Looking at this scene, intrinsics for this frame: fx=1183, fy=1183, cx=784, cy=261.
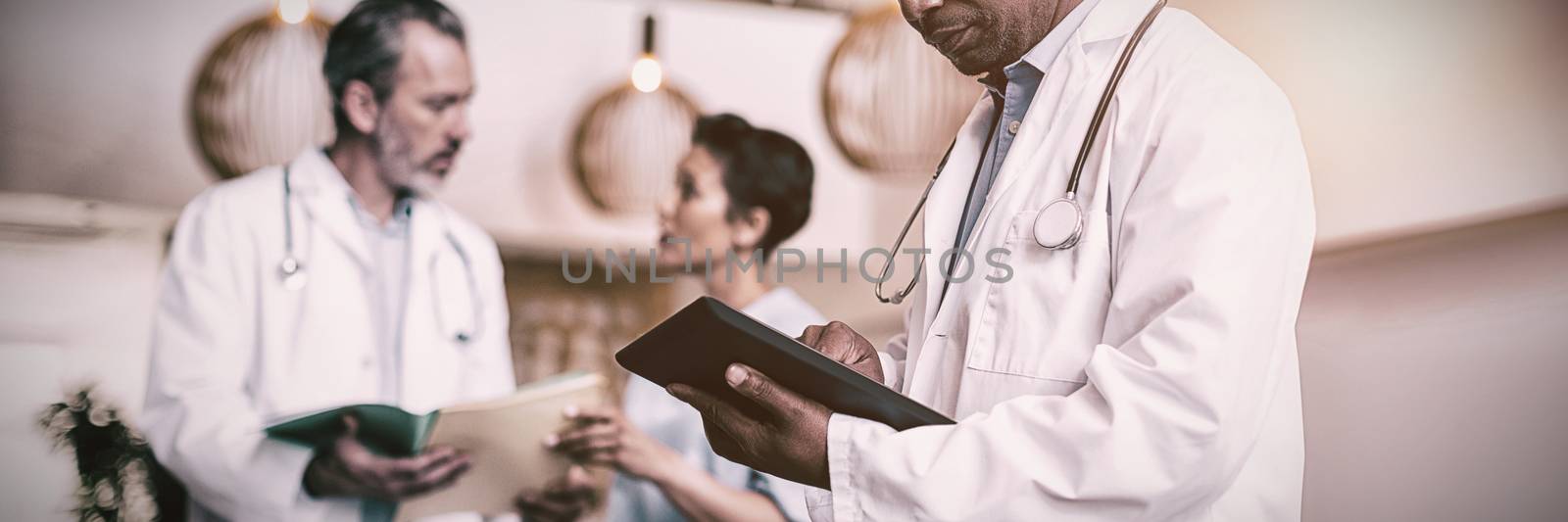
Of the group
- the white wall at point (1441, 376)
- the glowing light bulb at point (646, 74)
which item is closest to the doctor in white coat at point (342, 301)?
the glowing light bulb at point (646, 74)

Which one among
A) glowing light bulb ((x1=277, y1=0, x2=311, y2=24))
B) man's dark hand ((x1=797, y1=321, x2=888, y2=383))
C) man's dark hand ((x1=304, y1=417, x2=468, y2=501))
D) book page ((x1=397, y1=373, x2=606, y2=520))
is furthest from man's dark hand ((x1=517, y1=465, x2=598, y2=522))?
man's dark hand ((x1=797, y1=321, x2=888, y2=383))

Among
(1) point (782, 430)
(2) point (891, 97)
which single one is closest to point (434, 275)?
(2) point (891, 97)

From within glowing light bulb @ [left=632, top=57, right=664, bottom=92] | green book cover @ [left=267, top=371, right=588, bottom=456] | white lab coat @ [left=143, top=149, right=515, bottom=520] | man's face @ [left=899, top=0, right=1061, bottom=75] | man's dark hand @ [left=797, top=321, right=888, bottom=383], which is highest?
man's face @ [left=899, top=0, right=1061, bottom=75]

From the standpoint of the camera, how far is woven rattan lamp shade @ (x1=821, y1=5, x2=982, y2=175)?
2990 mm

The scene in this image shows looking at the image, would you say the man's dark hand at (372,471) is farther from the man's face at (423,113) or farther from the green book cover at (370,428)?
the man's face at (423,113)

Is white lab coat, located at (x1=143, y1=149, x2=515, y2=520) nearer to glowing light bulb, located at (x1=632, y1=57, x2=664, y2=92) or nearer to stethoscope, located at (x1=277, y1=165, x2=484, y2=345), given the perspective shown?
stethoscope, located at (x1=277, y1=165, x2=484, y2=345)

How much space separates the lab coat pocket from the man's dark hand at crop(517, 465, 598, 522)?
1.68m

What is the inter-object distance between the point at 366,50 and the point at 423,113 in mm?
185

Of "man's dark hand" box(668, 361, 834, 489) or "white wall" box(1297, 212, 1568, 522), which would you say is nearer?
"man's dark hand" box(668, 361, 834, 489)

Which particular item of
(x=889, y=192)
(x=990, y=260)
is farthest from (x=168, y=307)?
(x=990, y=260)

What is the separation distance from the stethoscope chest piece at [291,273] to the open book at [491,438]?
0.33 metres

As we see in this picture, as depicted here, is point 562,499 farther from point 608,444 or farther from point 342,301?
point 342,301

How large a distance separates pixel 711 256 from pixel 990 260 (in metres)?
1.70

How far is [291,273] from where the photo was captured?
257cm
